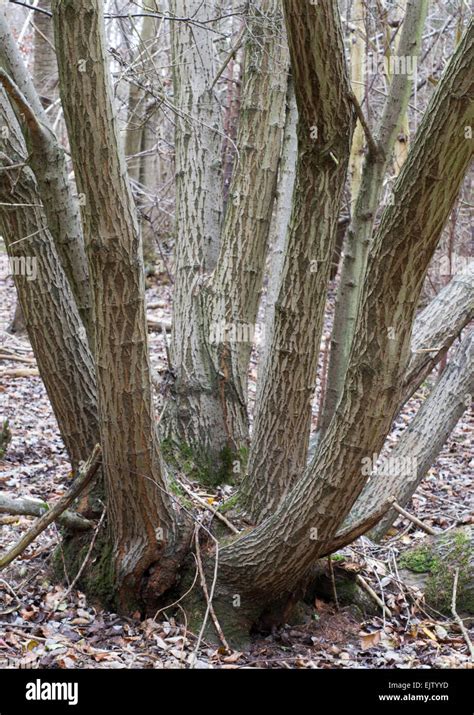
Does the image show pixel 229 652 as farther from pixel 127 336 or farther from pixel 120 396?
pixel 127 336

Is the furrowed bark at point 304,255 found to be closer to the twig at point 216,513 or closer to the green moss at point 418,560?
the twig at point 216,513

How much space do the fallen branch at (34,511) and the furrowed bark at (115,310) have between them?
0.22m

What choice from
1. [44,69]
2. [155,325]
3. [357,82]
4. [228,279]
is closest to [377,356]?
[228,279]

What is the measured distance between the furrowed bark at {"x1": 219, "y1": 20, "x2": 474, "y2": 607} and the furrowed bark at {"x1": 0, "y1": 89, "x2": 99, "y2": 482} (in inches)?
42.0

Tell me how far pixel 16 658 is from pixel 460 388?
3.34m

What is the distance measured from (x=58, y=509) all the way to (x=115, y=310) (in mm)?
1209

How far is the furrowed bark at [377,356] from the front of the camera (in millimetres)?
2330

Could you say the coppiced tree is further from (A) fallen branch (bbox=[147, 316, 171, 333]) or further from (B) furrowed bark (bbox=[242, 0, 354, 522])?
(A) fallen branch (bbox=[147, 316, 171, 333])

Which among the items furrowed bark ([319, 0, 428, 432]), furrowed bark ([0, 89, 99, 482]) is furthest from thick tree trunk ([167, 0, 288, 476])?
furrowed bark ([0, 89, 99, 482])

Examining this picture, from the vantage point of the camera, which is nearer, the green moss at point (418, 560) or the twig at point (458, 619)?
the twig at point (458, 619)

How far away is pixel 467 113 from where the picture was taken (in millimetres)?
2295

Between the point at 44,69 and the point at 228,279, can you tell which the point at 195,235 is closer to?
the point at 228,279

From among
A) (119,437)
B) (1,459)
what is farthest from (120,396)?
(1,459)

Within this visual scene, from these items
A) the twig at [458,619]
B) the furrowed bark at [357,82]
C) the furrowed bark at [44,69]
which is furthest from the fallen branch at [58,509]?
the furrowed bark at [44,69]
